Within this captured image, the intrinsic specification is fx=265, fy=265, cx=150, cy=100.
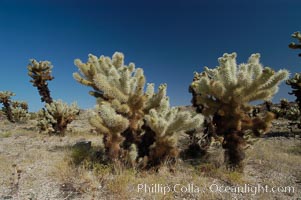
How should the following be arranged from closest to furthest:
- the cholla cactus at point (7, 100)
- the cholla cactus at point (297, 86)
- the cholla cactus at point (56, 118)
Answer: the cholla cactus at point (56, 118) < the cholla cactus at point (297, 86) < the cholla cactus at point (7, 100)

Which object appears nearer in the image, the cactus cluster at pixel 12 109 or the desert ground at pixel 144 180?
the desert ground at pixel 144 180

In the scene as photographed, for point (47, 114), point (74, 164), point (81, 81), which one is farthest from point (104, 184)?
point (47, 114)

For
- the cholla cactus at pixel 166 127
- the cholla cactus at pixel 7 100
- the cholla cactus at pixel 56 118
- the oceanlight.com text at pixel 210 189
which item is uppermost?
the cholla cactus at pixel 7 100

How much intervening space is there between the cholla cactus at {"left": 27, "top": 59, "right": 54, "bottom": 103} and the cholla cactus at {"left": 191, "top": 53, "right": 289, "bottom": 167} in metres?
9.82

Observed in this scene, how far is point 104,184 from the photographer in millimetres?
4457

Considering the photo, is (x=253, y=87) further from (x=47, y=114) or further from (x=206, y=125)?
(x=47, y=114)

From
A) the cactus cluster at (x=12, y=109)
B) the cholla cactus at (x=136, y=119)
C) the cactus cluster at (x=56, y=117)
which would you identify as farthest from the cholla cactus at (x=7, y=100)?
the cholla cactus at (x=136, y=119)

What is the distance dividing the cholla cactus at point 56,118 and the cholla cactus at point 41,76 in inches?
123

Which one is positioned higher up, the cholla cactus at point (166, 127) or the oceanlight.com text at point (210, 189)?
the cholla cactus at point (166, 127)

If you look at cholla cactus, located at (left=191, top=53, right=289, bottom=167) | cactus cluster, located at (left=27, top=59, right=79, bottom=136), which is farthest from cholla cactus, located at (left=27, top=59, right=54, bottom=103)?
cholla cactus, located at (left=191, top=53, right=289, bottom=167)

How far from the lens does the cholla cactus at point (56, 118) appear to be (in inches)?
397

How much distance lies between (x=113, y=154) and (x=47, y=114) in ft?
19.7

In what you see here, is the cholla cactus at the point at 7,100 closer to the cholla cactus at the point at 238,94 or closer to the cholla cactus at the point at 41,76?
the cholla cactus at the point at 41,76

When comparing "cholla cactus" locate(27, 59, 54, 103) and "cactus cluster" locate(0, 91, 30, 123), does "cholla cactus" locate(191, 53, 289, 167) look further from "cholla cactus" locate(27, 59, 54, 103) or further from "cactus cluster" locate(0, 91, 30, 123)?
"cactus cluster" locate(0, 91, 30, 123)
